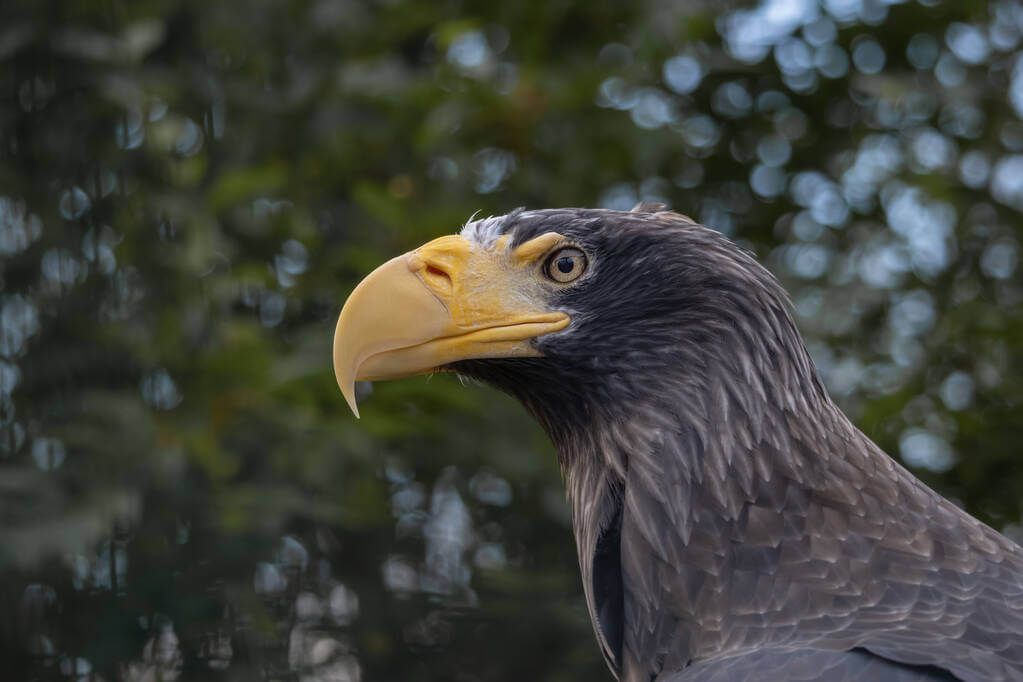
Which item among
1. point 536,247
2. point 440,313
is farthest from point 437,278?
point 536,247

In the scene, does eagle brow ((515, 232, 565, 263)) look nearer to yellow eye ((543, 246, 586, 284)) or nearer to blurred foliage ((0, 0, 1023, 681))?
yellow eye ((543, 246, 586, 284))

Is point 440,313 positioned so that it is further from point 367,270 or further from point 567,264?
point 367,270

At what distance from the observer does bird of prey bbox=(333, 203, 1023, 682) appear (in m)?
2.29

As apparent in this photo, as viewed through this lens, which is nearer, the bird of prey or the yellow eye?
the bird of prey

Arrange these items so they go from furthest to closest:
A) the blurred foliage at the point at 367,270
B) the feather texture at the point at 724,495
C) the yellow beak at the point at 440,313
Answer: the blurred foliage at the point at 367,270, the yellow beak at the point at 440,313, the feather texture at the point at 724,495

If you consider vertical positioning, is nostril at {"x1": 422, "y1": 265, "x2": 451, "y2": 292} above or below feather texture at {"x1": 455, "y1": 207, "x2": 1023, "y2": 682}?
above

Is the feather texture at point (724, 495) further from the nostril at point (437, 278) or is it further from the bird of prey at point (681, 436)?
the nostril at point (437, 278)

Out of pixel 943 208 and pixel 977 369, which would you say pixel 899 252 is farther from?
pixel 977 369

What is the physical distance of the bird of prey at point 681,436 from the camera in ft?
7.52

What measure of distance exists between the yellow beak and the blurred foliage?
1.26 m

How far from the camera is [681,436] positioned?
2.54 meters

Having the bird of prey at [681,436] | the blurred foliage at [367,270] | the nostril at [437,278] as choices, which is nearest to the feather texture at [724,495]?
the bird of prey at [681,436]

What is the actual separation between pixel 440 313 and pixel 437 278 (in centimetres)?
8

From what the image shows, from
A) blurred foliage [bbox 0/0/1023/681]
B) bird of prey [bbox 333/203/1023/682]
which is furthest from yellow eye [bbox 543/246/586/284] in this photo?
blurred foliage [bbox 0/0/1023/681]
